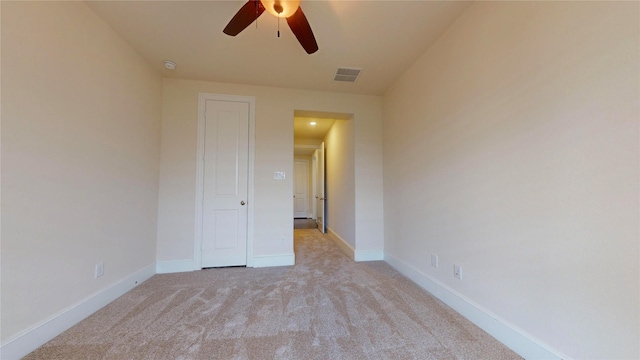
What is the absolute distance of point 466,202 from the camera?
1.95 meters

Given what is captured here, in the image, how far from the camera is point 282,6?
5.00 feet

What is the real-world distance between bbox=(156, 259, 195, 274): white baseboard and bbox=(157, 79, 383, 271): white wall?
11 mm

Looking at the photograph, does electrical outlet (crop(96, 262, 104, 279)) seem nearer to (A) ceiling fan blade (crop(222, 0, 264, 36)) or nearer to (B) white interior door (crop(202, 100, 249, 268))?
(B) white interior door (crop(202, 100, 249, 268))

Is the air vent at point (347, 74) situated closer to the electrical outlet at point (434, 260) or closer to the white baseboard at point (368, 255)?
the electrical outlet at point (434, 260)

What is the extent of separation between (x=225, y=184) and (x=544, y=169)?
320cm

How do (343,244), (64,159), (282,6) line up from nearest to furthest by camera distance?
(282,6), (64,159), (343,244)

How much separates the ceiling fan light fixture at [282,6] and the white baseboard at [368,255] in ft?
9.88

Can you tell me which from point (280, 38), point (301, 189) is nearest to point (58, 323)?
point (280, 38)

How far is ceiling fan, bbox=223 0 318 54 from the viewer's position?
1.52 m

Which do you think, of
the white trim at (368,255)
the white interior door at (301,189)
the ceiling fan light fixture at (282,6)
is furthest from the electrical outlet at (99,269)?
the white interior door at (301,189)

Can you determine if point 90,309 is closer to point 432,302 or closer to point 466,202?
point 432,302

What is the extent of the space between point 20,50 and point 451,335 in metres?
3.43

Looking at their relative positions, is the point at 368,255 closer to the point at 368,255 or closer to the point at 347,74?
the point at 368,255

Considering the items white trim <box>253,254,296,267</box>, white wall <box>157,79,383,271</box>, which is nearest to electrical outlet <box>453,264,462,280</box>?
white wall <box>157,79,383,271</box>
